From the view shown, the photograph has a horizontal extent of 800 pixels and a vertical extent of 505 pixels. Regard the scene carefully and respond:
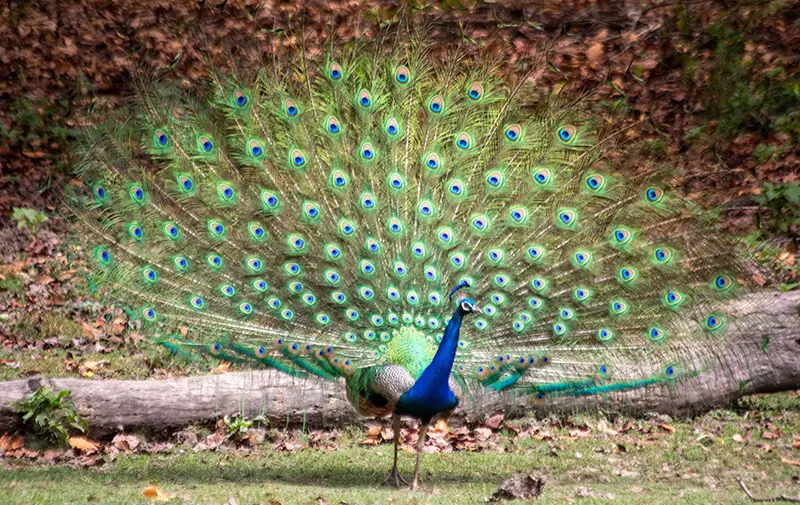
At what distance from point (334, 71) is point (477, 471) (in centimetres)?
276

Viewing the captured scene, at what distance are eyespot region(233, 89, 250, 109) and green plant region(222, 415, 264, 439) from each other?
232 cm

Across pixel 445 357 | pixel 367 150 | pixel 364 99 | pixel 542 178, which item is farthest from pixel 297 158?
pixel 445 357

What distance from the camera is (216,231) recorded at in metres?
6.35

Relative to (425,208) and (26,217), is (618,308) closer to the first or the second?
(425,208)

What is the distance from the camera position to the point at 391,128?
20.7 ft

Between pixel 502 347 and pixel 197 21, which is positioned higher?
pixel 197 21

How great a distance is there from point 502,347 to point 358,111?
1.68 m

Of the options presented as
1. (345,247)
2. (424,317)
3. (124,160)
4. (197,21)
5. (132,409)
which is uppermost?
(197,21)

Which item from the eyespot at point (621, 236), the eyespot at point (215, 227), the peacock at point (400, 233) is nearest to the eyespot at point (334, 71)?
the peacock at point (400, 233)

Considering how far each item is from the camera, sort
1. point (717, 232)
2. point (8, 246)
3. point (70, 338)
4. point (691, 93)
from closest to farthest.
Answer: point (717, 232)
point (70, 338)
point (8, 246)
point (691, 93)

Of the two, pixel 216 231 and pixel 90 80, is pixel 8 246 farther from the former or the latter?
pixel 216 231

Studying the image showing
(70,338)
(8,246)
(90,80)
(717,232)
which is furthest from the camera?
(90,80)

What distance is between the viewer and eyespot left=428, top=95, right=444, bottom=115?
249 inches

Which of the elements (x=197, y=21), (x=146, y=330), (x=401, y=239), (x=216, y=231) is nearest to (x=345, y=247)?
(x=401, y=239)
